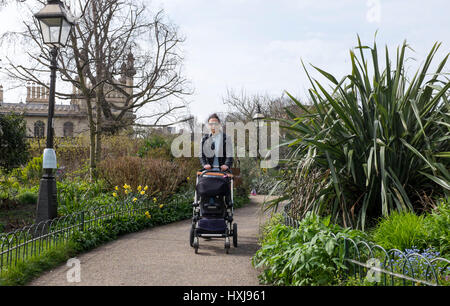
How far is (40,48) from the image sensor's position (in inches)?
527

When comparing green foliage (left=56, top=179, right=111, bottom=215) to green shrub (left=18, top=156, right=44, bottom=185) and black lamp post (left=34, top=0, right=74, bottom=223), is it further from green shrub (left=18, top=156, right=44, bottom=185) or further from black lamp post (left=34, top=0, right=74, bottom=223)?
green shrub (left=18, top=156, right=44, bottom=185)

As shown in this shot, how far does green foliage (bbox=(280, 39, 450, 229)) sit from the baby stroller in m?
1.02

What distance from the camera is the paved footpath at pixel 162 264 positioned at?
4.30m

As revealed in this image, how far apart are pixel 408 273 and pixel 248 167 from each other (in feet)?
41.9

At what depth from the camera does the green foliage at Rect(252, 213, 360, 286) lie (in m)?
3.61

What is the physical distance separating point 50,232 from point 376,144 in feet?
14.8

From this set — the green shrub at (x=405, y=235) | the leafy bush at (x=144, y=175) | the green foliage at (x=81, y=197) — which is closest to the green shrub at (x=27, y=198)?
the green foliage at (x=81, y=197)

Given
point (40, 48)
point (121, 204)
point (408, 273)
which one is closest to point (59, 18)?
point (121, 204)

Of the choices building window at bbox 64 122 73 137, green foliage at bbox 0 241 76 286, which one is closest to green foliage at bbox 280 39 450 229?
green foliage at bbox 0 241 76 286

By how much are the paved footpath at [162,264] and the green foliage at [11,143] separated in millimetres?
3334

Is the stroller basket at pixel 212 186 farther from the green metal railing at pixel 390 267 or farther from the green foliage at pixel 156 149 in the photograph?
the green foliage at pixel 156 149

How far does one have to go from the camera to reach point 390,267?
125 inches

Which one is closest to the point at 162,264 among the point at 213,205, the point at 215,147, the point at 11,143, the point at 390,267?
the point at 213,205
